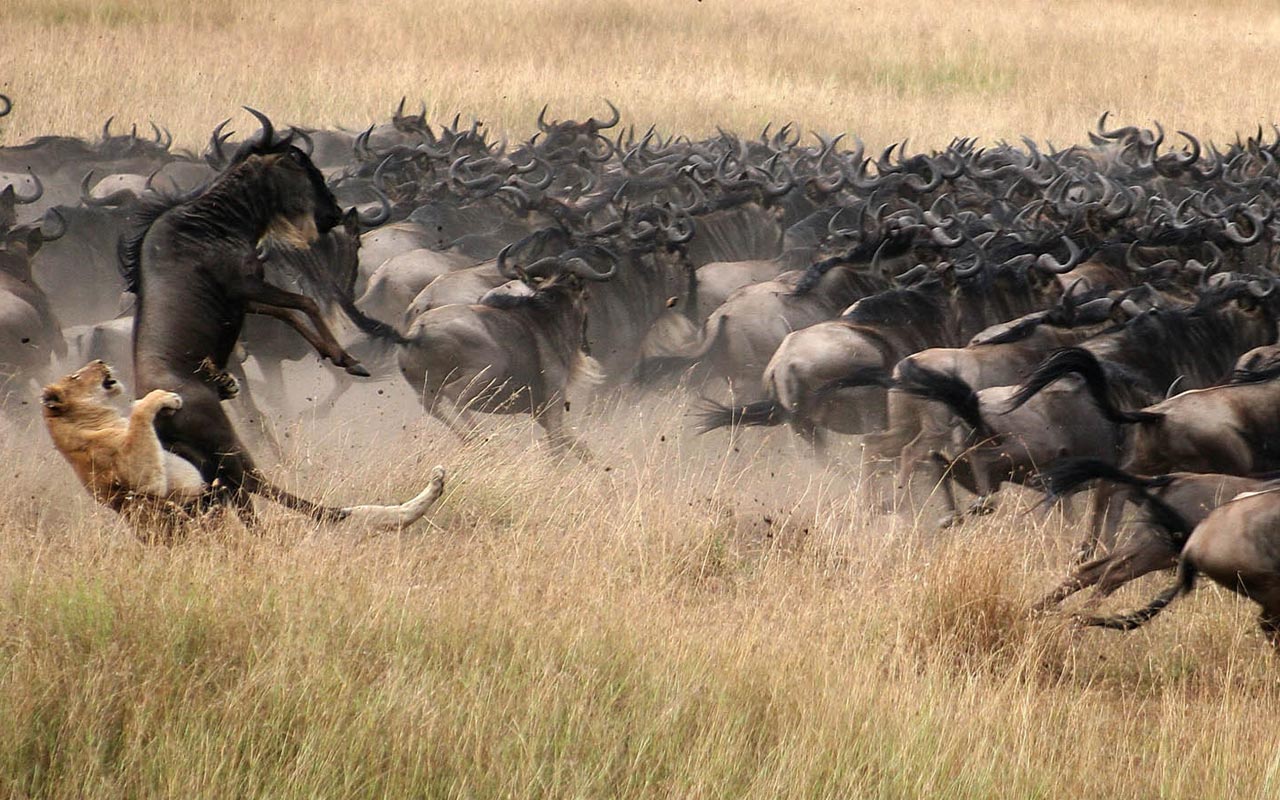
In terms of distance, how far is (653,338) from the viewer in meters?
10.5

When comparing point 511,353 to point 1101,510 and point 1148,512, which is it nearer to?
point 1101,510

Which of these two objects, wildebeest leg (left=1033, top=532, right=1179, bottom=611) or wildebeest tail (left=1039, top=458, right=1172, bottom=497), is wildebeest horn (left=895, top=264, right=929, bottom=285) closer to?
wildebeest tail (left=1039, top=458, right=1172, bottom=497)

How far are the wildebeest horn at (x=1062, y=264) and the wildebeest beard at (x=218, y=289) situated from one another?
5336mm

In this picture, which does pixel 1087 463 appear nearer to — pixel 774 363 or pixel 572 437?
pixel 774 363

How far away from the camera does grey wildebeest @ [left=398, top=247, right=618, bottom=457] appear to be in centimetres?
889

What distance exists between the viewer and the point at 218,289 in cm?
656

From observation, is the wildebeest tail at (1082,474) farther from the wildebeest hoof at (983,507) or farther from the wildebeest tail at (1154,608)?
the wildebeest hoof at (983,507)

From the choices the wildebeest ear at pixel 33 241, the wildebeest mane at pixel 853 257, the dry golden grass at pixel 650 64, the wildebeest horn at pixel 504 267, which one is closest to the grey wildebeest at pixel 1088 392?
the wildebeest mane at pixel 853 257

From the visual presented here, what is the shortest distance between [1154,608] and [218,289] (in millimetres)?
4213

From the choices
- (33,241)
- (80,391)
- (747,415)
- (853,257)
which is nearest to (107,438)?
(80,391)

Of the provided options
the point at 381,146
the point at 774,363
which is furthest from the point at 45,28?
the point at 774,363

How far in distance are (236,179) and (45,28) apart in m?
Answer: 19.5

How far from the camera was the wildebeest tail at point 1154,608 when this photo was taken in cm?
543

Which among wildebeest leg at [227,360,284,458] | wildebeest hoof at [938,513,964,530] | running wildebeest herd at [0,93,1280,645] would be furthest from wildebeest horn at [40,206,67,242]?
wildebeest hoof at [938,513,964,530]
